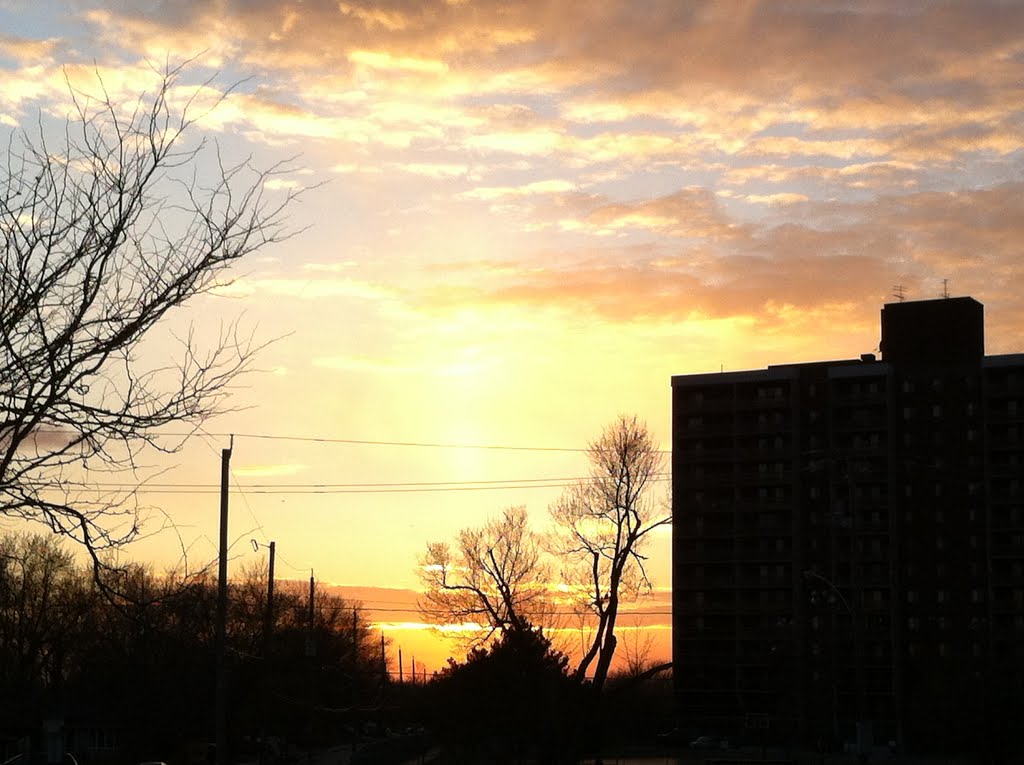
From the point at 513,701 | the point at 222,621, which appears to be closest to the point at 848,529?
the point at 513,701

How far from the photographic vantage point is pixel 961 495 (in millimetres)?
109875

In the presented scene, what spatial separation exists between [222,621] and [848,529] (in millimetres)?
77837

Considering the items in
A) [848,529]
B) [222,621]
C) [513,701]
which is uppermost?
[848,529]

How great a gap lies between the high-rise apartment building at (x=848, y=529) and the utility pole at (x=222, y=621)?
2906 inches

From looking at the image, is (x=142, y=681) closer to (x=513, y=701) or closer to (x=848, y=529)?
(x=513, y=701)

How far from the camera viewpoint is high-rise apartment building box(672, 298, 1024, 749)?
351 feet

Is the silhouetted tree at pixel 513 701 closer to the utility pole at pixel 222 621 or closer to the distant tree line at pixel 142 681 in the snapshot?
the distant tree line at pixel 142 681

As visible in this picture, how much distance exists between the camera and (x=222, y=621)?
3397 cm

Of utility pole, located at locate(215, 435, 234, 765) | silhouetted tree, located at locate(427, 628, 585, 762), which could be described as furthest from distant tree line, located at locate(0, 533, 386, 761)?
utility pole, located at locate(215, 435, 234, 765)

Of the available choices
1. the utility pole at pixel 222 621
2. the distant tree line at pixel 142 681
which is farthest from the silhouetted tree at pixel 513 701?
the utility pole at pixel 222 621

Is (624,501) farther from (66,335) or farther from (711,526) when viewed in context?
(711,526)

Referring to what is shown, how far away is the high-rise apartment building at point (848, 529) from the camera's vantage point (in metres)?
107

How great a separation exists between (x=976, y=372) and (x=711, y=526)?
2610cm

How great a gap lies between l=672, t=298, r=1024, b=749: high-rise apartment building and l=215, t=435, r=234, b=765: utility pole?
73811 millimetres
